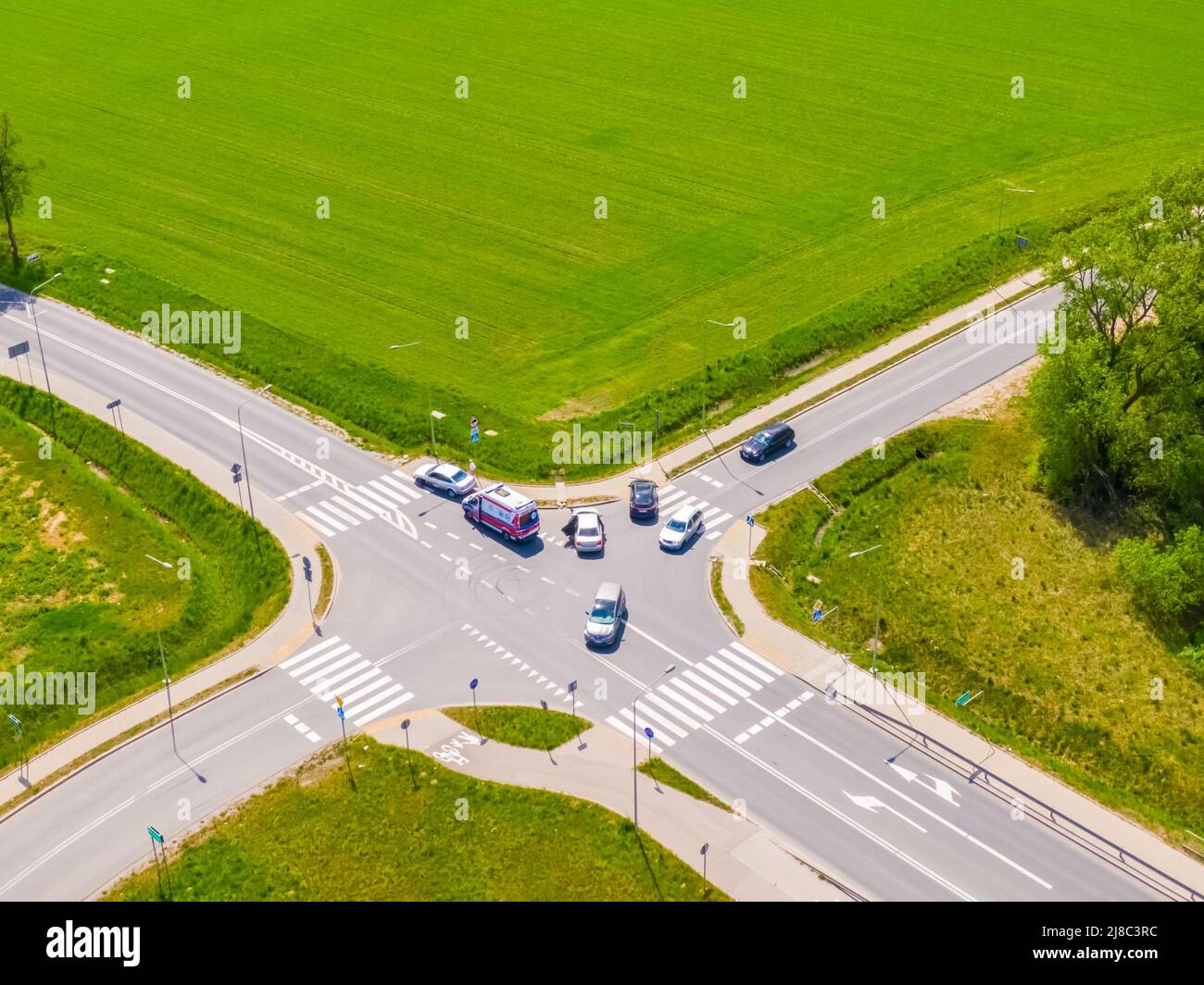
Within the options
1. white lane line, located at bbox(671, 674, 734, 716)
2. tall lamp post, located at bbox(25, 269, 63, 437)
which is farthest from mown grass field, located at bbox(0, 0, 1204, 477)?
white lane line, located at bbox(671, 674, 734, 716)

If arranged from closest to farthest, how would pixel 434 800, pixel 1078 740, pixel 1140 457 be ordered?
pixel 434 800 < pixel 1078 740 < pixel 1140 457

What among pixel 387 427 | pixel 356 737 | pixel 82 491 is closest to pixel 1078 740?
pixel 356 737

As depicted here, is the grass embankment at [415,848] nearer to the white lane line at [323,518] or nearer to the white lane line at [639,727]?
the white lane line at [639,727]

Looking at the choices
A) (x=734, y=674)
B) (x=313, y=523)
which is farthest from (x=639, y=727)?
(x=313, y=523)

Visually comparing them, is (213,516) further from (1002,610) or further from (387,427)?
(1002,610)

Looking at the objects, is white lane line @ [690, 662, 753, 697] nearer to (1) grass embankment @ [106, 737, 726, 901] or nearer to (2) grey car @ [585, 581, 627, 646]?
(2) grey car @ [585, 581, 627, 646]
